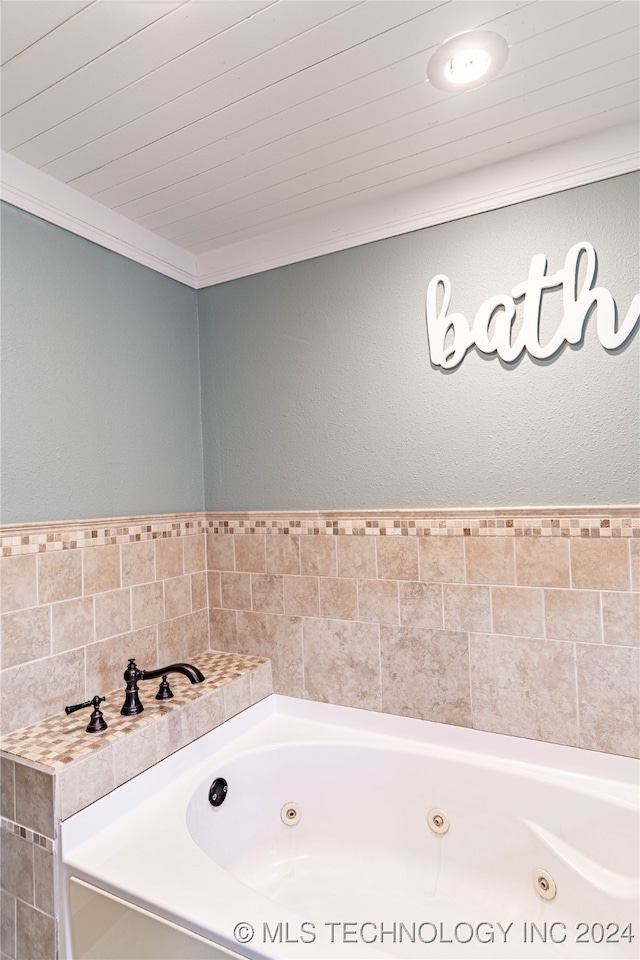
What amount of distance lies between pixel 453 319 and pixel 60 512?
1491 millimetres

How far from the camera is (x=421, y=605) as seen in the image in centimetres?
201

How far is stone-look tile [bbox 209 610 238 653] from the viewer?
2434 millimetres

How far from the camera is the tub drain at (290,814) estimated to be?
2.00 meters

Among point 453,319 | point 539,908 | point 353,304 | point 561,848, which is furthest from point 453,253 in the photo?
point 539,908

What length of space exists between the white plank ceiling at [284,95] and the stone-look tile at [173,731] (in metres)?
1.77

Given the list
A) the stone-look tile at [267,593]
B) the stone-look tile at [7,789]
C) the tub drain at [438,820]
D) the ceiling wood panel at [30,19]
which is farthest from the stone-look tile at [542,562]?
the ceiling wood panel at [30,19]

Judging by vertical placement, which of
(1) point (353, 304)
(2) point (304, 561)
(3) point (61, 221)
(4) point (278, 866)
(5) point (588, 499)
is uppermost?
(3) point (61, 221)

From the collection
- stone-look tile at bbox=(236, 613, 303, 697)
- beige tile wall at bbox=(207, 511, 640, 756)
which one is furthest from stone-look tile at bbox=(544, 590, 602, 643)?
stone-look tile at bbox=(236, 613, 303, 697)

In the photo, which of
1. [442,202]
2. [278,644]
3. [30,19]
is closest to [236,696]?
[278,644]

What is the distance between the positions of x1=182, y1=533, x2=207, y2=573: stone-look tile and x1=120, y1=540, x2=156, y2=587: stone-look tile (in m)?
0.19

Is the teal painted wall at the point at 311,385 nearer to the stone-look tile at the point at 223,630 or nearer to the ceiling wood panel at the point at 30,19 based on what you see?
the stone-look tile at the point at 223,630

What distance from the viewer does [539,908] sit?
1.64 m

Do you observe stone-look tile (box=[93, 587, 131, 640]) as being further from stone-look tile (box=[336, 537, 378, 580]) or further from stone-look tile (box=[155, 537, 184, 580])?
stone-look tile (box=[336, 537, 378, 580])

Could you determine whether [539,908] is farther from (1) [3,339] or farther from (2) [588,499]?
(1) [3,339]
